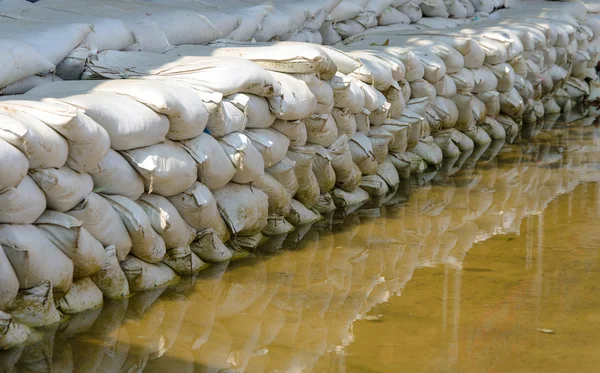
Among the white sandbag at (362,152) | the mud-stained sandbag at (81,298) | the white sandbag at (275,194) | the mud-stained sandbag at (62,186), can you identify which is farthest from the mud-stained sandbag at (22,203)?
the white sandbag at (362,152)

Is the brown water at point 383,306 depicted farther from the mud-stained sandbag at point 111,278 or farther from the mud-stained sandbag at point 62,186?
the mud-stained sandbag at point 62,186

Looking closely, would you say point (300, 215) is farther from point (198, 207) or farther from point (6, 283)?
point (6, 283)

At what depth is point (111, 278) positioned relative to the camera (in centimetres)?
253

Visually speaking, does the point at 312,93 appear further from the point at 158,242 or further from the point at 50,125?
the point at 50,125

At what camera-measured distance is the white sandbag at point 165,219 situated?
8.89 ft

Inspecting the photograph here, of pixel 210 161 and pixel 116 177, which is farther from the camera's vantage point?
pixel 210 161

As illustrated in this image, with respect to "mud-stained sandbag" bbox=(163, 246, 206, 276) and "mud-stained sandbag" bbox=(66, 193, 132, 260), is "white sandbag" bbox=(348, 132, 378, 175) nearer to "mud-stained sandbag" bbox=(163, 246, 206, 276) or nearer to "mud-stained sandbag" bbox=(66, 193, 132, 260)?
"mud-stained sandbag" bbox=(163, 246, 206, 276)

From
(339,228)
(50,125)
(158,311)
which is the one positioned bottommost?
(339,228)

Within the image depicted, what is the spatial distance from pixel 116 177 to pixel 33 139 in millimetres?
405

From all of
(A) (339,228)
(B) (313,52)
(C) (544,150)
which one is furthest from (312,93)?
(C) (544,150)

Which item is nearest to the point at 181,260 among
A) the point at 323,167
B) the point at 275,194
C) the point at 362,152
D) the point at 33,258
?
the point at 275,194

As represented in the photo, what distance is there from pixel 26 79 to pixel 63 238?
0.83 metres

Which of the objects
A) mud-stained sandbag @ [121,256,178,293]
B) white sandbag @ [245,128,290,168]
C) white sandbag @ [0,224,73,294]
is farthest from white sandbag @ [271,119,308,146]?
white sandbag @ [0,224,73,294]

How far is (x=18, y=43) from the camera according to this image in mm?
2904
